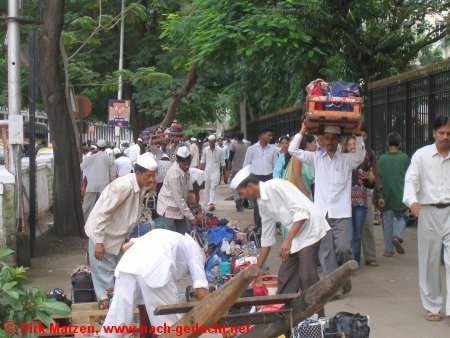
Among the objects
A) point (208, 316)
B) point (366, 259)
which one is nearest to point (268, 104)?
point (366, 259)

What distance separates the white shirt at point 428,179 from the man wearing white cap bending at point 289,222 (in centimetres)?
135

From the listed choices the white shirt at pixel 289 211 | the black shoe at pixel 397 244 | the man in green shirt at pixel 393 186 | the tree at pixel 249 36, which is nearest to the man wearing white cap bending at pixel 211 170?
the tree at pixel 249 36

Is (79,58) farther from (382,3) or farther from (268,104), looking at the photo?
(382,3)

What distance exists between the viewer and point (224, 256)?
9.51m

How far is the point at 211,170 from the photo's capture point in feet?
66.7

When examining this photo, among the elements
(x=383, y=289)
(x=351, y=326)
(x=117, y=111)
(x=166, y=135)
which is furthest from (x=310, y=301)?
(x=117, y=111)

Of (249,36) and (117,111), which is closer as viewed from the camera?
(249,36)

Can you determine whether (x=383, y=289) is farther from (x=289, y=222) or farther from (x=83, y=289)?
(x=83, y=289)

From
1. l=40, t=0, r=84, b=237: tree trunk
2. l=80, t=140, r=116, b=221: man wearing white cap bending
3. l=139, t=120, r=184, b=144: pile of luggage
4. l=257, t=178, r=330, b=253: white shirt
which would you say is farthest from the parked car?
l=257, t=178, r=330, b=253: white shirt

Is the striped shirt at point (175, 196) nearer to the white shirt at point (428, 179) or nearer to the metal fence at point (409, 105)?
the white shirt at point (428, 179)

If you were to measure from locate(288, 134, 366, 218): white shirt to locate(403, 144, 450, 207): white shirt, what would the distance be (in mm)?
852

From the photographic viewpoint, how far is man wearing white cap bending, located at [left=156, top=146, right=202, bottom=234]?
1012 cm

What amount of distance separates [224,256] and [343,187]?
6.39ft

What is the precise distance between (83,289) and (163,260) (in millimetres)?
2997
